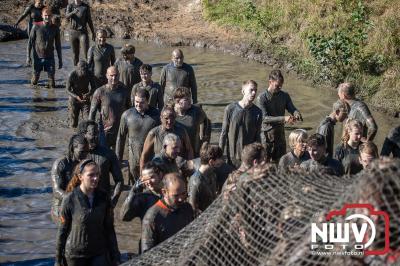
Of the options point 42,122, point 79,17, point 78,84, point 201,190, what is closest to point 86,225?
point 201,190

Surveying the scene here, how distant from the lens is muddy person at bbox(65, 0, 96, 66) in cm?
1748

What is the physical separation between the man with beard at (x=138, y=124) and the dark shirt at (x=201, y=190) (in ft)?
8.20

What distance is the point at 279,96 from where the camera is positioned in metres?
10.9

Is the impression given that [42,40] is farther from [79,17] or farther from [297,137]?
[297,137]

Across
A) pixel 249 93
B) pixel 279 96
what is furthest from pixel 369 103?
pixel 249 93

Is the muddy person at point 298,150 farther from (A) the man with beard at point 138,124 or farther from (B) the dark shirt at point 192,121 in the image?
(A) the man with beard at point 138,124

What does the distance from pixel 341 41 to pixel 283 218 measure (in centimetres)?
1263

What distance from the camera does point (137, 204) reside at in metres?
7.59

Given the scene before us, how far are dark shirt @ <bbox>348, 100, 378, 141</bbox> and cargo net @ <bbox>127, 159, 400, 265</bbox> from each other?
14.0 ft

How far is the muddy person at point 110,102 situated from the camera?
11.5 meters

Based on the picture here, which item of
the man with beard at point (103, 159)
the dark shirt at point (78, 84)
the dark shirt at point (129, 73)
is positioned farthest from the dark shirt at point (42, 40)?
the man with beard at point (103, 159)

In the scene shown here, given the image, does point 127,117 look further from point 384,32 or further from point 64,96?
point 384,32

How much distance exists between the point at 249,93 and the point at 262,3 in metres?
12.5

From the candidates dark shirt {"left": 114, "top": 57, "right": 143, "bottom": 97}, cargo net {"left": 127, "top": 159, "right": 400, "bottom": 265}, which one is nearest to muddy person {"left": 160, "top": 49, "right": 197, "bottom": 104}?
dark shirt {"left": 114, "top": 57, "right": 143, "bottom": 97}
